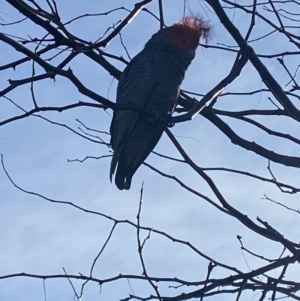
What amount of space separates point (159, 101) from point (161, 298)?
7.14 ft

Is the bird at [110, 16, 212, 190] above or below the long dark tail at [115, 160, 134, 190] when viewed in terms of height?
above

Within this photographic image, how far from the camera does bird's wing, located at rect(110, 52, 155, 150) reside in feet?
14.8

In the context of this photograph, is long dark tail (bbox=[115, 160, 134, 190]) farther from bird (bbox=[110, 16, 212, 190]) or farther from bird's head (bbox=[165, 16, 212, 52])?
bird's head (bbox=[165, 16, 212, 52])

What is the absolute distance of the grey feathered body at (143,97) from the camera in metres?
4.47

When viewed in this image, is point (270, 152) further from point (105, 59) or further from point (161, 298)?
point (105, 59)

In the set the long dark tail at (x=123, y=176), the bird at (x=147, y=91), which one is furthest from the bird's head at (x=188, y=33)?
the long dark tail at (x=123, y=176)

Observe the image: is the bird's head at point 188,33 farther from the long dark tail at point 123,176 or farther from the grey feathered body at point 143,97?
the long dark tail at point 123,176

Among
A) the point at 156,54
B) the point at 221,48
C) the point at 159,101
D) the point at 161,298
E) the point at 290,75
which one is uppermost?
the point at 156,54

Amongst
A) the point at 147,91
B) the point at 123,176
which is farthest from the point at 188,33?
the point at 123,176

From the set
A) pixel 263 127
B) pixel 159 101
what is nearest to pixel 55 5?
pixel 263 127

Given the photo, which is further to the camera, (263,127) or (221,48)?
(221,48)

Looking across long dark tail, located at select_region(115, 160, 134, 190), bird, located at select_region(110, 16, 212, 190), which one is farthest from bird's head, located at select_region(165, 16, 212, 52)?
long dark tail, located at select_region(115, 160, 134, 190)

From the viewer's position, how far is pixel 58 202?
327 centimetres

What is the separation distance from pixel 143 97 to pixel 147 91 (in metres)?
0.06
